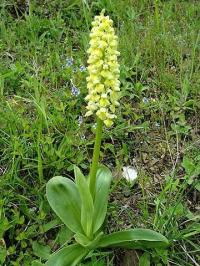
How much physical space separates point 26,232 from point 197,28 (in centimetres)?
219

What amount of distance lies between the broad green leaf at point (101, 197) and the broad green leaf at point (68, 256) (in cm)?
12

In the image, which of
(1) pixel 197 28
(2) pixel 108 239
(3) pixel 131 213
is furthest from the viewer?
(1) pixel 197 28

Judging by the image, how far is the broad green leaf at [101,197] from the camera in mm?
2354

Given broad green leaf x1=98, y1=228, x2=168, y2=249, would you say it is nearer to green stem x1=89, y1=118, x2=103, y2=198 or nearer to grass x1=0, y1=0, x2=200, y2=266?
grass x1=0, y1=0, x2=200, y2=266

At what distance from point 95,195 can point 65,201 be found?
159mm

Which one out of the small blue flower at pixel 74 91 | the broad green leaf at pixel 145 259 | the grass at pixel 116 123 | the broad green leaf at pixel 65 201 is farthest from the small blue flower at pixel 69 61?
the broad green leaf at pixel 145 259

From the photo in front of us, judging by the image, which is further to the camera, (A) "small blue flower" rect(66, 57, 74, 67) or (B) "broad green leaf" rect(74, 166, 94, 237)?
(A) "small blue flower" rect(66, 57, 74, 67)

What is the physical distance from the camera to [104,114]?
1974 mm

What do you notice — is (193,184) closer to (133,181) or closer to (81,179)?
(133,181)

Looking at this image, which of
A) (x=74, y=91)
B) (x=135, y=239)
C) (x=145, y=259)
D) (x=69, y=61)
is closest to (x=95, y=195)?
(x=135, y=239)

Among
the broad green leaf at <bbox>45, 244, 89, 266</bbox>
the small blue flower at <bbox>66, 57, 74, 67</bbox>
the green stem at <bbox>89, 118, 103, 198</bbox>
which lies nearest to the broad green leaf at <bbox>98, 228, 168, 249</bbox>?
the broad green leaf at <bbox>45, 244, 89, 266</bbox>

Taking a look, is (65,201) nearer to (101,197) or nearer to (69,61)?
(101,197)

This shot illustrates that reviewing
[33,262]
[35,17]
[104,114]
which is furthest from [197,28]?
[33,262]

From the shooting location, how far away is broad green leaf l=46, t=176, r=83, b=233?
239 centimetres
